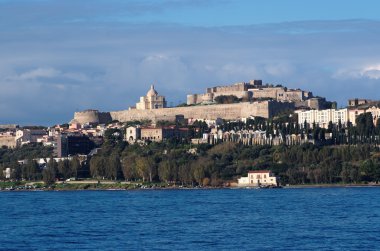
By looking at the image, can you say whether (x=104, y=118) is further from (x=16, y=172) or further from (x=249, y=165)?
(x=249, y=165)

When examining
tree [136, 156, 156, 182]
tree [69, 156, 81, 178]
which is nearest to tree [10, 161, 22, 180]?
tree [69, 156, 81, 178]

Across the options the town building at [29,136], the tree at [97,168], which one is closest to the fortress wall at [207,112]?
the town building at [29,136]

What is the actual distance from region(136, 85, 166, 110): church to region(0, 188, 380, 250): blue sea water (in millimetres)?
66835

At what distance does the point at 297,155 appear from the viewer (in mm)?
79375

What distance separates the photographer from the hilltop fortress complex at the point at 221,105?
112125 millimetres

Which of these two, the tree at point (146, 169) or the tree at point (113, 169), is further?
the tree at point (113, 169)

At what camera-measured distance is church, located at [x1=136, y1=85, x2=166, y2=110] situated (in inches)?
4953

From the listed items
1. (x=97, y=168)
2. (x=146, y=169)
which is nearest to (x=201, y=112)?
(x=97, y=168)

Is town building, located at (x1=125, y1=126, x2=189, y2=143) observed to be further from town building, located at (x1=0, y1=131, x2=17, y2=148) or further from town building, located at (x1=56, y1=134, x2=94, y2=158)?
town building, located at (x1=0, y1=131, x2=17, y2=148)

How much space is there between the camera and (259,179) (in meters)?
76.1

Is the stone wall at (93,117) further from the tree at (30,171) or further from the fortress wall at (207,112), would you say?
the tree at (30,171)

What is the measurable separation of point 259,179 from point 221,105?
40074 millimetres

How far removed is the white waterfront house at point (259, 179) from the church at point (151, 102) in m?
48.5

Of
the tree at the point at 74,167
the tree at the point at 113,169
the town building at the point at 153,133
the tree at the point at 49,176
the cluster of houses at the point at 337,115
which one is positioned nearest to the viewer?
the tree at the point at 113,169
